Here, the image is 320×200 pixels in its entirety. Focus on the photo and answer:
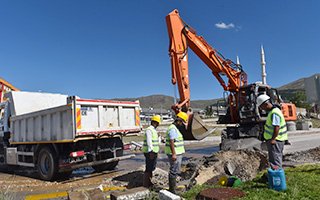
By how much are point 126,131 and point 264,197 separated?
576 cm

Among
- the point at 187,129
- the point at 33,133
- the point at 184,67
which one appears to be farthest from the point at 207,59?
the point at 33,133

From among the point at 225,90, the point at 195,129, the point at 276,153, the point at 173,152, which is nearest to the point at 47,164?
the point at 195,129

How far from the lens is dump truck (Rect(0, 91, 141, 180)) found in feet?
26.7

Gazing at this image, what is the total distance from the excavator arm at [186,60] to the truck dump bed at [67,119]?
5.96 feet

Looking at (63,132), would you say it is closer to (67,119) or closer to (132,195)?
(67,119)

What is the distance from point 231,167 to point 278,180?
2125mm

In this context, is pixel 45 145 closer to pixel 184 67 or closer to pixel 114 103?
pixel 114 103

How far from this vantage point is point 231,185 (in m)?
5.50

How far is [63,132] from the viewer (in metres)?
8.14

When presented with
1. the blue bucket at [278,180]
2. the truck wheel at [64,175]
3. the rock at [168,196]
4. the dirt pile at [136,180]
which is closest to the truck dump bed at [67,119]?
the truck wheel at [64,175]

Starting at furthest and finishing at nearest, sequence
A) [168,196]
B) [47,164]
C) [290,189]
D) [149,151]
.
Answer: [47,164], [149,151], [290,189], [168,196]

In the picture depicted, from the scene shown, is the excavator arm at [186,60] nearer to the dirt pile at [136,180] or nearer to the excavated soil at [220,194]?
the dirt pile at [136,180]

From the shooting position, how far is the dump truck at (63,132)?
26.7 feet

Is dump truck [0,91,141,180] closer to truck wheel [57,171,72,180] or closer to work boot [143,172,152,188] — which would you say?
truck wheel [57,171,72,180]
